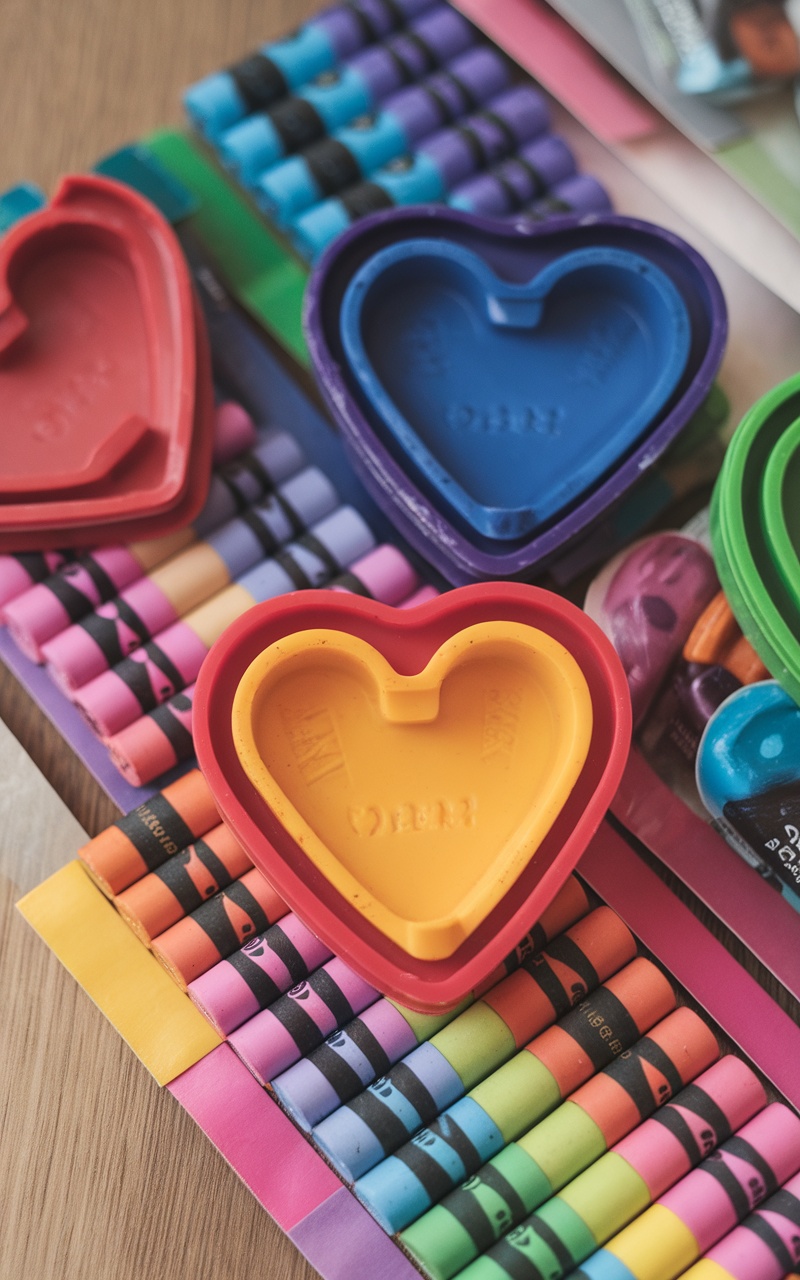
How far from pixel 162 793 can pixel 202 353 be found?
34 centimetres

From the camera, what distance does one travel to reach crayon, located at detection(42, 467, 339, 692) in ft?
2.73

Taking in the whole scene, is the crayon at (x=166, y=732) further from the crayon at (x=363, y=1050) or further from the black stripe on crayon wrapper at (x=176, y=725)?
the crayon at (x=363, y=1050)

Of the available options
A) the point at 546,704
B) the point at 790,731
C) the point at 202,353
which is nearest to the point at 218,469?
the point at 202,353

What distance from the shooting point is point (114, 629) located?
838mm

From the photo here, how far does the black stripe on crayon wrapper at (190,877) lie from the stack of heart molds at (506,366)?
0.27 metres

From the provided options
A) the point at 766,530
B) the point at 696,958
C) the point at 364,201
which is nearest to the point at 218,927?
the point at 696,958

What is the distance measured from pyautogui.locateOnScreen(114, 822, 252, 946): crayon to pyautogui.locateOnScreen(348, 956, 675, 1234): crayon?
21 centimetres

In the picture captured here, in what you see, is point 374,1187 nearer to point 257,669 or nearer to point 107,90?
point 257,669

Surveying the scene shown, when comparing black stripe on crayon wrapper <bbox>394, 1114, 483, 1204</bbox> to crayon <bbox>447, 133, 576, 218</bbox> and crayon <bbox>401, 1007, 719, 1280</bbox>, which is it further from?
crayon <bbox>447, 133, 576, 218</bbox>

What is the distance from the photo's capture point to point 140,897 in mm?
775

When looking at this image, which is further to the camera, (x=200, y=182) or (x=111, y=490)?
(x=200, y=182)

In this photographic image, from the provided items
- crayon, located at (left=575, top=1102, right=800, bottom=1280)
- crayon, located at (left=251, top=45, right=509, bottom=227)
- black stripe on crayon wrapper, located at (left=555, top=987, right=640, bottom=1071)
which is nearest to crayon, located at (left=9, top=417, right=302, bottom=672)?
crayon, located at (left=251, top=45, right=509, bottom=227)

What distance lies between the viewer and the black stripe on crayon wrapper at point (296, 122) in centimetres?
97

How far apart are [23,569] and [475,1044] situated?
47 centimetres
